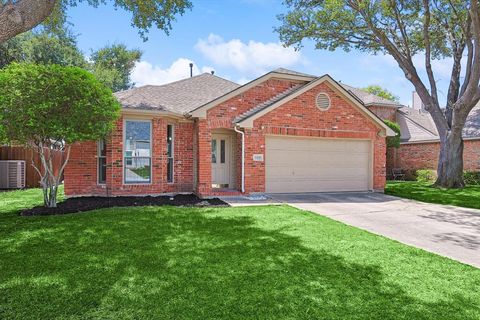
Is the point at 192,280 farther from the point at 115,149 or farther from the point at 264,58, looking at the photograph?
the point at 264,58

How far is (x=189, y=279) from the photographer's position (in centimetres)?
411

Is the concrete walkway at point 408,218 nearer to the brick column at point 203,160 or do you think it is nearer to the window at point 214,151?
the brick column at point 203,160

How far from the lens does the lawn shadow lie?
11.0ft

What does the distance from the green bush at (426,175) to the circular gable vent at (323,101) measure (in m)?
11.3

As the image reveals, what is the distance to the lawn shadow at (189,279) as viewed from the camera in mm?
3350

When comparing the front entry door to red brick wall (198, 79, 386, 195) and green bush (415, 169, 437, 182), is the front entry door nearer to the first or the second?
red brick wall (198, 79, 386, 195)

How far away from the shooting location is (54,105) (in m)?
7.89

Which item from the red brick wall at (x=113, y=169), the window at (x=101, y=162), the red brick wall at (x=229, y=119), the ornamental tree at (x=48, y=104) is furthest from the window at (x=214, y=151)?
the ornamental tree at (x=48, y=104)

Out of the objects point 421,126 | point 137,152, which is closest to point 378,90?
point 421,126

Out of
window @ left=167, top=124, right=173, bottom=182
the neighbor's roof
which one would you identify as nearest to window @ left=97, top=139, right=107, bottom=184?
window @ left=167, top=124, right=173, bottom=182

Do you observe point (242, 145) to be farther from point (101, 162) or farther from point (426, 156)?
point (426, 156)

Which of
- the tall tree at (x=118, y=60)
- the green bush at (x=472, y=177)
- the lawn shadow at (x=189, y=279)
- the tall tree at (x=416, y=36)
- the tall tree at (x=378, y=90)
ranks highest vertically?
the tall tree at (x=118, y=60)

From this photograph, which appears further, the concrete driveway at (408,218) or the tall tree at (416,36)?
the tall tree at (416,36)

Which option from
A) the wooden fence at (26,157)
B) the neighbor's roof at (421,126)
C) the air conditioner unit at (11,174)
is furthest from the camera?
the neighbor's roof at (421,126)
